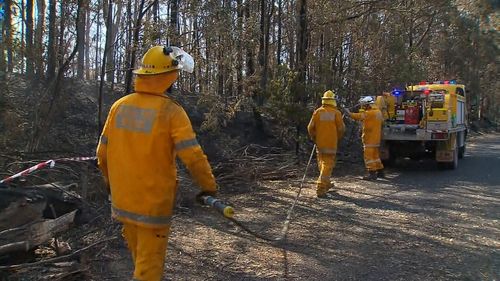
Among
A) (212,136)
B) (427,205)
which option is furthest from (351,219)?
(212,136)

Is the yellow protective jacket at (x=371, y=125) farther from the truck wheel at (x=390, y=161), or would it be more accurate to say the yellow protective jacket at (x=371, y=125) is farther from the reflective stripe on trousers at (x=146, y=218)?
the reflective stripe on trousers at (x=146, y=218)

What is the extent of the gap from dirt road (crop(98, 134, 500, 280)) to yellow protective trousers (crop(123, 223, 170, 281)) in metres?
1.61

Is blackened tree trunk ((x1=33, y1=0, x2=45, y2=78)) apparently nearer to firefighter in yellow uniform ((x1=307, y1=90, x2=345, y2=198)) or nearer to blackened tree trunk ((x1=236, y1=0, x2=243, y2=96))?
firefighter in yellow uniform ((x1=307, y1=90, x2=345, y2=198))

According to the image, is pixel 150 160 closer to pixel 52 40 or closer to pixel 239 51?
pixel 52 40

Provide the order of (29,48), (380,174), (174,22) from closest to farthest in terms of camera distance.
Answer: (29,48) → (174,22) → (380,174)

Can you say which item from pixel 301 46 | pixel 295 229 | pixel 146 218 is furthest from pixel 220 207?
pixel 301 46

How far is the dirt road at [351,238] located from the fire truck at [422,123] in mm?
2536

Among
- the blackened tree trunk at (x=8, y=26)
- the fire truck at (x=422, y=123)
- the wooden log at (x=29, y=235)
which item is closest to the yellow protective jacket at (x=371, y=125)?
the fire truck at (x=422, y=123)

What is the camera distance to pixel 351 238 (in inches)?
277

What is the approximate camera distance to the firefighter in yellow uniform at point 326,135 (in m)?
10.1

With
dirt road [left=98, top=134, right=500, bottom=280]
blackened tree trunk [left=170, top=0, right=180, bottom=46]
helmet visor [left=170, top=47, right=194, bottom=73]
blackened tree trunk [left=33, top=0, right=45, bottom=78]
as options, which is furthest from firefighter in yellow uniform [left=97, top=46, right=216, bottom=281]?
blackened tree trunk [left=170, top=0, right=180, bottom=46]

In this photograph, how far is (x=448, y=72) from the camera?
43.5 meters

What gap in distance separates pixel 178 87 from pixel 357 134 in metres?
7.28

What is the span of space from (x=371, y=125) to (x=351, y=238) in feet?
19.1
